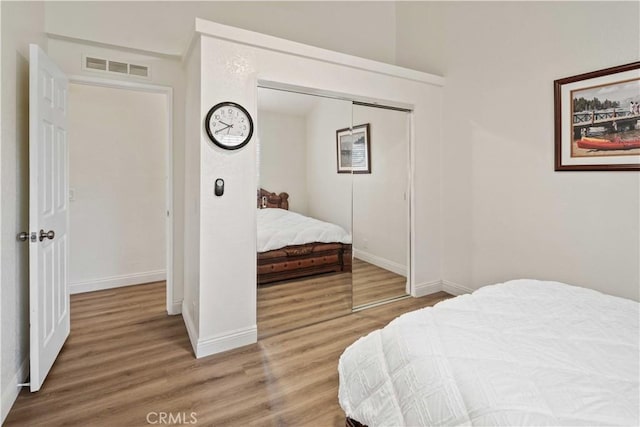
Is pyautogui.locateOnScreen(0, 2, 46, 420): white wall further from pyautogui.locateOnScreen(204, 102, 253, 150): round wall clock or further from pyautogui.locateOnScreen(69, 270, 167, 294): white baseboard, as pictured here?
pyautogui.locateOnScreen(69, 270, 167, 294): white baseboard

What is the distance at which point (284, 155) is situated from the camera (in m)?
3.23

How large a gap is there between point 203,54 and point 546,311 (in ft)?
8.46

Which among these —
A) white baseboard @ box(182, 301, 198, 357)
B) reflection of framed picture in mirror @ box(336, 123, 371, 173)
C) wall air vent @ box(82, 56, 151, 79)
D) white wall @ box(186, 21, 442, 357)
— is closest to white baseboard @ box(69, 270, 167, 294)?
white baseboard @ box(182, 301, 198, 357)

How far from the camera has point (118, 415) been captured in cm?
176

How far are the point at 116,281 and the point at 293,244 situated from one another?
2199mm

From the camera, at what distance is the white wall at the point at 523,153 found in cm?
239

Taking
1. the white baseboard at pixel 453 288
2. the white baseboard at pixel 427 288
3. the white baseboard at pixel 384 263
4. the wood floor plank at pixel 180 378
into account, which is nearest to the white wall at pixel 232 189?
the wood floor plank at pixel 180 378

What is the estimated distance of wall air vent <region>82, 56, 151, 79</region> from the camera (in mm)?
2752

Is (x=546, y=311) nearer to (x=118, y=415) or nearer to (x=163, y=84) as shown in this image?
(x=118, y=415)

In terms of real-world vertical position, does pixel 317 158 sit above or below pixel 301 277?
above

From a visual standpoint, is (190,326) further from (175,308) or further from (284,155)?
(284,155)

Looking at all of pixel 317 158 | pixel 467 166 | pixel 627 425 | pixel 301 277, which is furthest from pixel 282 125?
pixel 627 425

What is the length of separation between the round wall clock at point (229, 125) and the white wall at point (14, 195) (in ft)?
3.48

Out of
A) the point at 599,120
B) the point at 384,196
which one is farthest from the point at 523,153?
the point at 384,196
